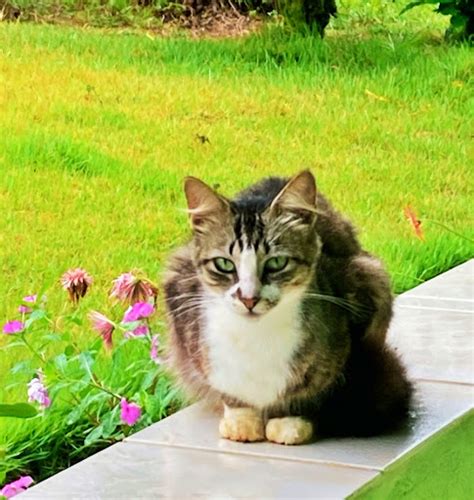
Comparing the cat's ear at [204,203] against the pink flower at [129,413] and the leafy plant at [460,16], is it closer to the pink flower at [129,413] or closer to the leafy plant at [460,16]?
the pink flower at [129,413]

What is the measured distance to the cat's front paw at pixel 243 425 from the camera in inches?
69.3

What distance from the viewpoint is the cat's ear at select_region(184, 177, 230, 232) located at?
1.74 metres

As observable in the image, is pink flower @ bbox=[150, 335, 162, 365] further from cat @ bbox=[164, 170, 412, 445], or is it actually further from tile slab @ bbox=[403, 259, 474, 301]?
tile slab @ bbox=[403, 259, 474, 301]

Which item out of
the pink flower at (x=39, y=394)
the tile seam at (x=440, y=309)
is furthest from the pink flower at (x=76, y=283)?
the tile seam at (x=440, y=309)

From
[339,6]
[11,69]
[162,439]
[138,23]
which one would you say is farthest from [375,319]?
[339,6]

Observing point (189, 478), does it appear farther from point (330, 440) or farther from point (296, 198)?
point (296, 198)

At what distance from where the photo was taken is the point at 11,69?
384 centimetres

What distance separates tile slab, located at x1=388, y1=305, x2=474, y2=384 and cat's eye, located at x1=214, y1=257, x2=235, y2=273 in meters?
0.42

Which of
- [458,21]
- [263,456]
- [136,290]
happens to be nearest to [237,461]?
[263,456]

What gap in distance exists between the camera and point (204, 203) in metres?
1.75

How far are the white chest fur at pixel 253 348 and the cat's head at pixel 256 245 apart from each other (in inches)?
1.0

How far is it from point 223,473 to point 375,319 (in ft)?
1.16

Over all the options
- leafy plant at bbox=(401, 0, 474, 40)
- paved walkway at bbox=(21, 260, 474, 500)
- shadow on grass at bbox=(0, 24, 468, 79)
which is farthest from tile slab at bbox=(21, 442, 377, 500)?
leafy plant at bbox=(401, 0, 474, 40)

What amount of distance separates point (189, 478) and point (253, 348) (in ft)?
0.59
